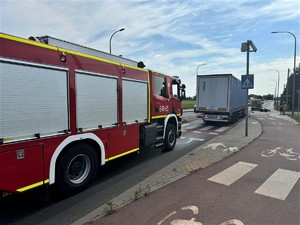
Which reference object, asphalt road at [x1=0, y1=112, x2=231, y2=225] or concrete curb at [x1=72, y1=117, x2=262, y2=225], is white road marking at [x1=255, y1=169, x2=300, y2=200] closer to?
concrete curb at [x1=72, y1=117, x2=262, y2=225]

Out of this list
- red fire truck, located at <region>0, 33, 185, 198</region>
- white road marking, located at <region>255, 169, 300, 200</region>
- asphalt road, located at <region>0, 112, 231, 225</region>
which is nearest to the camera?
red fire truck, located at <region>0, 33, 185, 198</region>

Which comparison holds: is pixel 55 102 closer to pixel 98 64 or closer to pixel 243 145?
pixel 98 64

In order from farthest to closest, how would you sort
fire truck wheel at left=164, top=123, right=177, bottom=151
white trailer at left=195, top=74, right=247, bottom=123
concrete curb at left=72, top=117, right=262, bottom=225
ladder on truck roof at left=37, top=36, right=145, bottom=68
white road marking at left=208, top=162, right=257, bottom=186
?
white trailer at left=195, top=74, right=247, bottom=123, fire truck wheel at left=164, top=123, right=177, bottom=151, white road marking at left=208, top=162, right=257, bottom=186, ladder on truck roof at left=37, top=36, right=145, bottom=68, concrete curb at left=72, top=117, right=262, bottom=225

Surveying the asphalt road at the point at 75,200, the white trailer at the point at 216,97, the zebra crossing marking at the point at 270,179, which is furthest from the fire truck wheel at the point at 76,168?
the white trailer at the point at 216,97

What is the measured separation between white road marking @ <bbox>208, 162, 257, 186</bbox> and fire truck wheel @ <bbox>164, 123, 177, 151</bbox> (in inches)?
102

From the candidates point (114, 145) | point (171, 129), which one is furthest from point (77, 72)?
→ point (171, 129)

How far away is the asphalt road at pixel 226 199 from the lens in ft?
12.7

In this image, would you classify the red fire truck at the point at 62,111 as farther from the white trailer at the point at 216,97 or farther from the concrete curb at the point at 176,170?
the white trailer at the point at 216,97

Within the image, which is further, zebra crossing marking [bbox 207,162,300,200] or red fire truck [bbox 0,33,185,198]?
zebra crossing marking [bbox 207,162,300,200]

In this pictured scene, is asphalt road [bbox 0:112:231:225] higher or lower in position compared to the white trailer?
lower

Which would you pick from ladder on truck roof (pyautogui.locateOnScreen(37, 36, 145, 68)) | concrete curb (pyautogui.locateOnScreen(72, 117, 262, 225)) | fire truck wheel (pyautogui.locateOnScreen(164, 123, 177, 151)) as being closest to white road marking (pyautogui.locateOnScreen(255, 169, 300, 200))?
concrete curb (pyautogui.locateOnScreen(72, 117, 262, 225))

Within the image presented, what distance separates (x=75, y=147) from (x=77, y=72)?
145cm

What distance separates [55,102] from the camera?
446 centimetres

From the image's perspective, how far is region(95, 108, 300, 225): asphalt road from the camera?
3.86m
